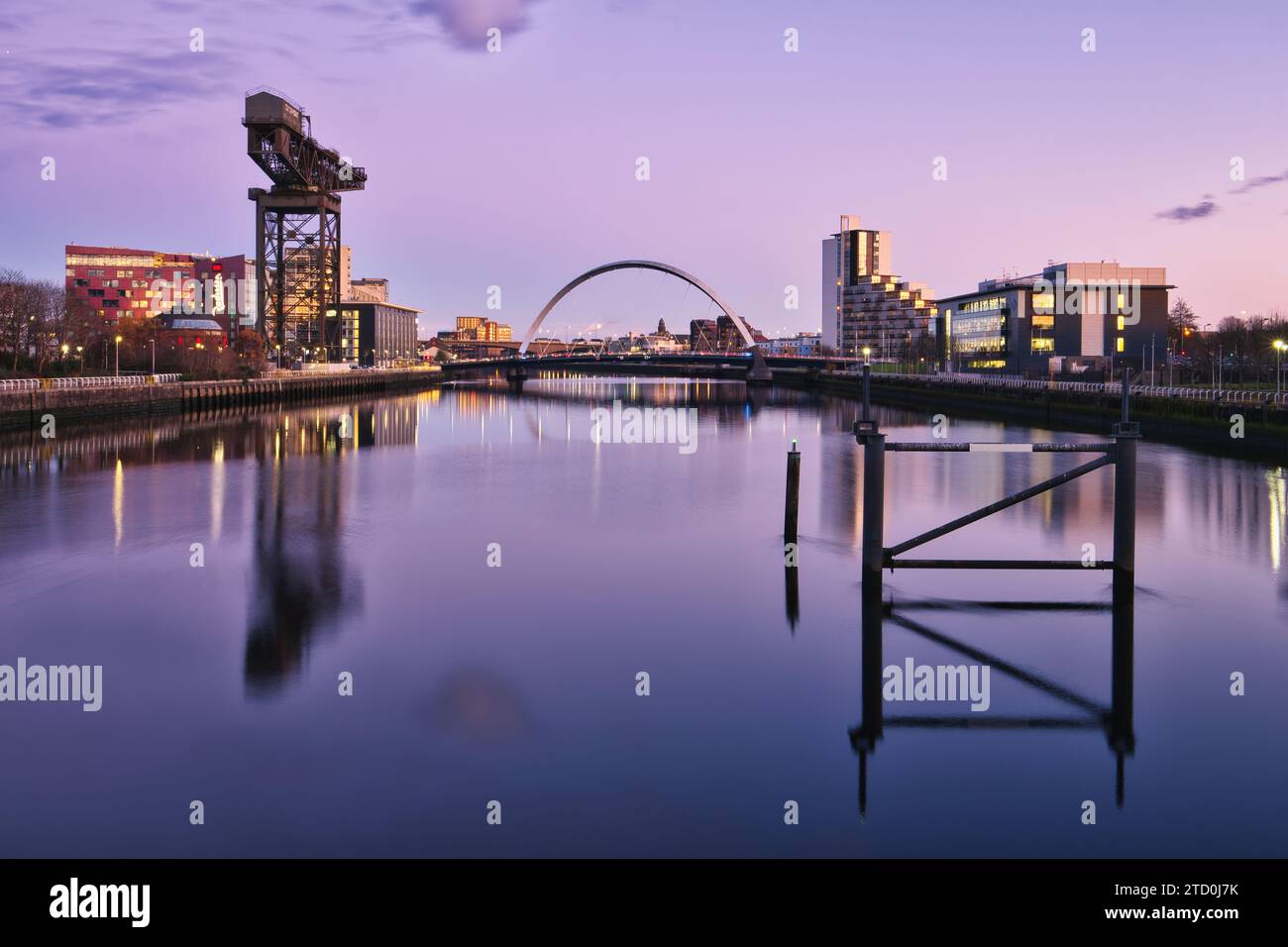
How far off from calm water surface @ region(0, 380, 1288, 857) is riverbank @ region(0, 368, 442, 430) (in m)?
21.9

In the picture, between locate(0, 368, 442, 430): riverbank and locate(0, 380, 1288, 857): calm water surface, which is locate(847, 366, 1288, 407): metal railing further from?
locate(0, 368, 442, 430): riverbank

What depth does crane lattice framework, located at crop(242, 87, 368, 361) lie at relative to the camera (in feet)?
244

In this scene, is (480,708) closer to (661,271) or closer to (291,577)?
(291,577)

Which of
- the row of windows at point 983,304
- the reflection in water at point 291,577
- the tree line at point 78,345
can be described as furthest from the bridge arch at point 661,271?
the reflection in water at point 291,577

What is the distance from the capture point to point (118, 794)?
9.07 m

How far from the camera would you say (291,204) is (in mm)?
80062

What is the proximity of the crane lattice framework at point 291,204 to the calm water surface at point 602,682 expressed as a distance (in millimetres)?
53667

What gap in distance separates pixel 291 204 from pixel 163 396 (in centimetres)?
2501

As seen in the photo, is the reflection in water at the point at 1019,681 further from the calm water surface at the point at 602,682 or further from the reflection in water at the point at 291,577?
the reflection in water at the point at 291,577

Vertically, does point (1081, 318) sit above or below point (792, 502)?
above

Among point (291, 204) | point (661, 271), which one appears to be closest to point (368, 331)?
point (661, 271)

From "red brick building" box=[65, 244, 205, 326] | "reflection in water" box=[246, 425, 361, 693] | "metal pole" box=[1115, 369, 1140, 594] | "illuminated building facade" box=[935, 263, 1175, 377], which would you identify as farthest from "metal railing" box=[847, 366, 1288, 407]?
"red brick building" box=[65, 244, 205, 326]
